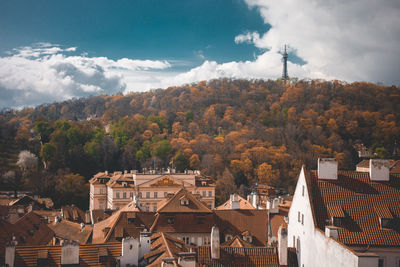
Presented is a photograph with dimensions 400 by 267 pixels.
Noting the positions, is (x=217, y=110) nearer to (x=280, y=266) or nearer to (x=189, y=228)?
(x=189, y=228)

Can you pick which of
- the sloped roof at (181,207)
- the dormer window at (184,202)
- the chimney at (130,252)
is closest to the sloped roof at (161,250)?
the chimney at (130,252)

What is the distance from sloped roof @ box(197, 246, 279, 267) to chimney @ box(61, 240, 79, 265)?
24.0 feet

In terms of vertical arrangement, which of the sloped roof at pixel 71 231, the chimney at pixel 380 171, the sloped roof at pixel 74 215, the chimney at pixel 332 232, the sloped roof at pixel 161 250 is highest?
Answer: the chimney at pixel 380 171

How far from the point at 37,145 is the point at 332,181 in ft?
339

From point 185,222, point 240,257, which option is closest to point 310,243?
point 240,257

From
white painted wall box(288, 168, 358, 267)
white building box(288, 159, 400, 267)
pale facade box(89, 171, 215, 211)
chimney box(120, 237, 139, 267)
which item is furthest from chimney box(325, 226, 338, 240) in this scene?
pale facade box(89, 171, 215, 211)

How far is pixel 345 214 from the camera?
2417 cm

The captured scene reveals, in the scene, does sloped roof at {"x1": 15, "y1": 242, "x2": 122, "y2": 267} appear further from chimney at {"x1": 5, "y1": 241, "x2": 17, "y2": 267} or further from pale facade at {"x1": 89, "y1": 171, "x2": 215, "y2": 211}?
pale facade at {"x1": 89, "y1": 171, "x2": 215, "y2": 211}

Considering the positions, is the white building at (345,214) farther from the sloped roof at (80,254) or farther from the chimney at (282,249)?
the sloped roof at (80,254)

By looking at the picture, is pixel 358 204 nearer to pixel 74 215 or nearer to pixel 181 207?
Result: pixel 181 207

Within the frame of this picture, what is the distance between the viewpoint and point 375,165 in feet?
85.0

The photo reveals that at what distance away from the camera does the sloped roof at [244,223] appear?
38.8 meters

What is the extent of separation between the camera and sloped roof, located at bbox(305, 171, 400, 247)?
23219 millimetres

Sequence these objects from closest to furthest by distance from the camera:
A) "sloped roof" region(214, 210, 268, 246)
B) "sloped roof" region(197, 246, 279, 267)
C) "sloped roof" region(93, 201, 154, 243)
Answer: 1. "sloped roof" region(197, 246, 279, 267)
2. "sloped roof" region(93, 201, 154, 243)
3. "sloped roof" region(214, 210, 268, 246)
